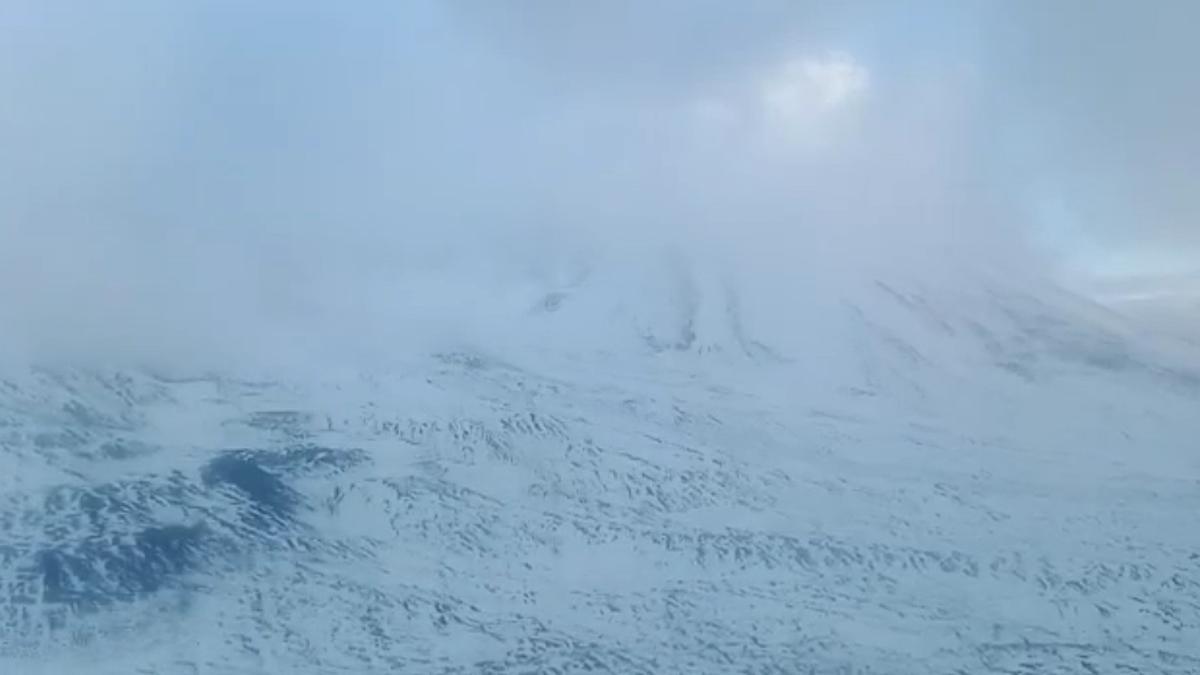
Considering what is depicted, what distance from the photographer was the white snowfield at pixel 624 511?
8144 centimetres

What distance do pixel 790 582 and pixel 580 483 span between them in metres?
18.3

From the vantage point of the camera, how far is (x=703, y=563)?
3585 inches

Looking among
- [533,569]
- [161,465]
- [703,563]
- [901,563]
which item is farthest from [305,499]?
[901,563]

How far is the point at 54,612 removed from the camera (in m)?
85.0

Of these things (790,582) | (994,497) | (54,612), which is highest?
(994,497)

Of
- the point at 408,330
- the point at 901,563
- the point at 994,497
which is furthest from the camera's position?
the point at 408,330

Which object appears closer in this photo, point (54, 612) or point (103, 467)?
point (54, 612)

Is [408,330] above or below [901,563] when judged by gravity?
above

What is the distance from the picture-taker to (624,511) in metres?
98.7

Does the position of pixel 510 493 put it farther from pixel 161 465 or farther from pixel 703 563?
pixel 161 465

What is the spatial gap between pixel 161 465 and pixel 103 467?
139 inches

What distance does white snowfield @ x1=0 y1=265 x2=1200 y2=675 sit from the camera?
3206 inches

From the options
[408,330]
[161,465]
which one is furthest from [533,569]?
[408,330]

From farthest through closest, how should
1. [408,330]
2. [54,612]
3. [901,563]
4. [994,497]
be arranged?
1. [408,330]
2. [994,497]
3. [901,563]
4. [54,612]
